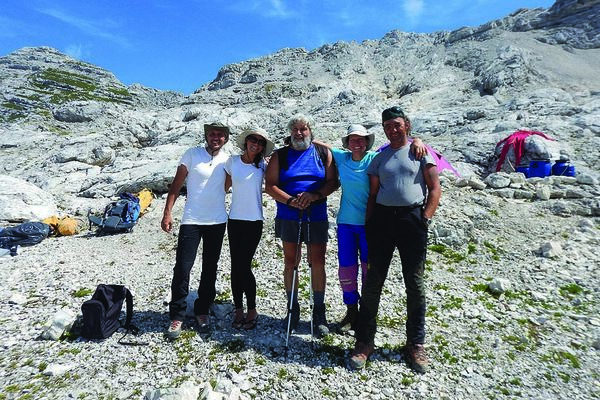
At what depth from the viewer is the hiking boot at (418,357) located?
510cm

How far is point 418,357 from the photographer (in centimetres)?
516

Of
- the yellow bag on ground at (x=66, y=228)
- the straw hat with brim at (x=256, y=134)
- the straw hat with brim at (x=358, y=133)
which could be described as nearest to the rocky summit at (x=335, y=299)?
the yellow bag on ground at (x=66, y=228)

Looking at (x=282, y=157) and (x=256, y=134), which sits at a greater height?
(x=256, y=134)

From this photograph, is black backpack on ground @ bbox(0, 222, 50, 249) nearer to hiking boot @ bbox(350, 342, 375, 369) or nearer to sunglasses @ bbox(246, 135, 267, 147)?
sunglasses @ bbox(246, 135, 267, 147)

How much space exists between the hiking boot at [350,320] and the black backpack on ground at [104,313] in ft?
11.7

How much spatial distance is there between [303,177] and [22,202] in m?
14.4

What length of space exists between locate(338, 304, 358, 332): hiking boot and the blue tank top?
1.65 metres

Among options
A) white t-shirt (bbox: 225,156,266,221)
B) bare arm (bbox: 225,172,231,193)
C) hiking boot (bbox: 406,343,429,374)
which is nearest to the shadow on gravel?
hiking boot (bbox: 406,343,429,374)

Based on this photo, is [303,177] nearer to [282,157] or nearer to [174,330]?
[282,157]

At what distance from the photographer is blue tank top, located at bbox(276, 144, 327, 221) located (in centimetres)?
565

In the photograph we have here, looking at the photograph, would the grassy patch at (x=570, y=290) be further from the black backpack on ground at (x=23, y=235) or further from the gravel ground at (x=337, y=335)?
the black backpack on ground at (x=23, y=235)

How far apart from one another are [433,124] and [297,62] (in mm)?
64589

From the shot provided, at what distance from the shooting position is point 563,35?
6241cm

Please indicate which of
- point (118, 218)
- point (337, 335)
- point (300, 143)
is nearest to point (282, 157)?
point (300, 143)
